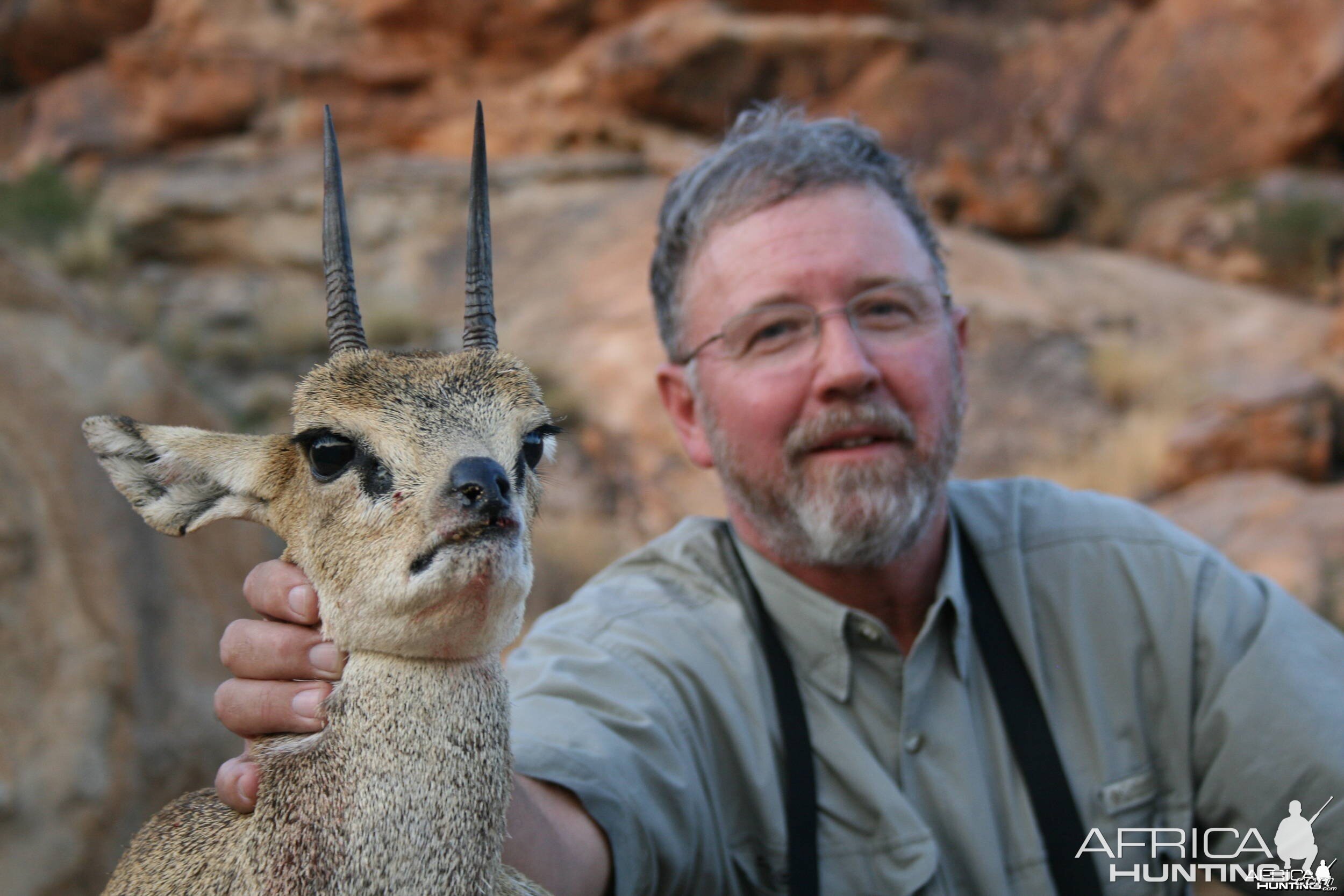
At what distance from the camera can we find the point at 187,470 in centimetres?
211

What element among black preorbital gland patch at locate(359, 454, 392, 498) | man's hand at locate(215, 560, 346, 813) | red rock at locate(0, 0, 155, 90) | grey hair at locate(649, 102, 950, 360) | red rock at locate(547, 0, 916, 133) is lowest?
man's hand at locate(215, 560, 346, 813)

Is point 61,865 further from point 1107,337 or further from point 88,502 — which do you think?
point 1107,337

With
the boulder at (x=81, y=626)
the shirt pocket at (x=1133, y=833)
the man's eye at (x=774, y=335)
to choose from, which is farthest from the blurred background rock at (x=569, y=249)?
the shirt pocket at (x=1133, y=833)

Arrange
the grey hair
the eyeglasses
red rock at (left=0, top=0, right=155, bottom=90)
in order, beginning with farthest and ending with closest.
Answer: red rock at (left=0, top=0, right=155, bottom=90)
the grey hair
the eyeglasses

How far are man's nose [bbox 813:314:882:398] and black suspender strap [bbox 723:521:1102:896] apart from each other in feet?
2.26

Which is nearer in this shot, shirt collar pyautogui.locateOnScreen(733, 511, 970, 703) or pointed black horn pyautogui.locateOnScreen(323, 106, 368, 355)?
pointed black horn pyautogui.locateOnScreen(323, 106, 368, 355)

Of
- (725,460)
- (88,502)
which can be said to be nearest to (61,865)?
(88,502)

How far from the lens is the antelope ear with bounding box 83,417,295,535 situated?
208 cm

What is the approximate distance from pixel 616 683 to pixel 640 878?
0.47 meters

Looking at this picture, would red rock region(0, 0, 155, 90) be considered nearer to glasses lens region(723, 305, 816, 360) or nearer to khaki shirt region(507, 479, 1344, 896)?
glasses lens region(723, 305, 816, 360)

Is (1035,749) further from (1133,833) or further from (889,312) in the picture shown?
(889,312)

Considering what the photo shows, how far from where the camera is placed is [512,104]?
15594 mm

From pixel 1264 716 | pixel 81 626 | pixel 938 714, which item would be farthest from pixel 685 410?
pixel 81 626

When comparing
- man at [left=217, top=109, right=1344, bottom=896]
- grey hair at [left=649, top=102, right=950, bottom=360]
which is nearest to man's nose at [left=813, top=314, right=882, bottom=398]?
man at [left=217, top=109, right=1344, bottom=896]
